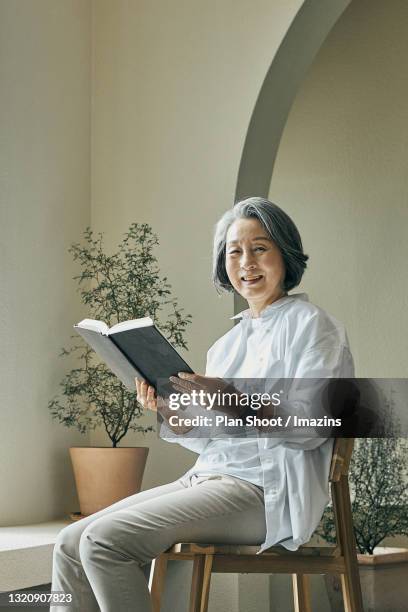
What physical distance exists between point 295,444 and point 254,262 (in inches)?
20.0

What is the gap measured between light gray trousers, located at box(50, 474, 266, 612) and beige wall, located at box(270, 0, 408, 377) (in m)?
2.57

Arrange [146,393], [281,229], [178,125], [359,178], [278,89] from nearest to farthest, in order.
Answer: [146,393]
[281,229]
[278,89]
[178,125]
[359,178]

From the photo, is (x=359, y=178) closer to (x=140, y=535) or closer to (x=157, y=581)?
(x=157, y=581)

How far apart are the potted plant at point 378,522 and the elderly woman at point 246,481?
1.41 metres

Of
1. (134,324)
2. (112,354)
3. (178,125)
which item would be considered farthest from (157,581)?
(178,125)

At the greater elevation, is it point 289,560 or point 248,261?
point 248,261

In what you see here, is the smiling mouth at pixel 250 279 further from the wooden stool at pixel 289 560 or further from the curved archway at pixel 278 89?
the curved archway at pixel 278 89

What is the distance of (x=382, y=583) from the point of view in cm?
333

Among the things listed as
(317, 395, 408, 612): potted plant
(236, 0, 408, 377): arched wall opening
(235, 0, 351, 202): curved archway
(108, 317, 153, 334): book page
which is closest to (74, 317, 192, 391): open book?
(108, 317, 153, 334): book page

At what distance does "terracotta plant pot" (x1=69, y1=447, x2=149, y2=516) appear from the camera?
309 cm

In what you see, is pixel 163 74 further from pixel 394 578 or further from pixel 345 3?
pixel 394 578

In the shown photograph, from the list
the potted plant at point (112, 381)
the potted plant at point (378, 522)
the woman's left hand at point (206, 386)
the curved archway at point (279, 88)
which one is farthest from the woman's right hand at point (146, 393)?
the potted plant at point (378, 522)

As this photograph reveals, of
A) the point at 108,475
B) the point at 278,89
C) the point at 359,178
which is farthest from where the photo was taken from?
the point at 359,178

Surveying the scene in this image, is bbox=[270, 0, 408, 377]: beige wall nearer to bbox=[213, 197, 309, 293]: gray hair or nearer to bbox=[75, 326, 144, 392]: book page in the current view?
bbox=[213, 197, 309, 293]: gray hair
